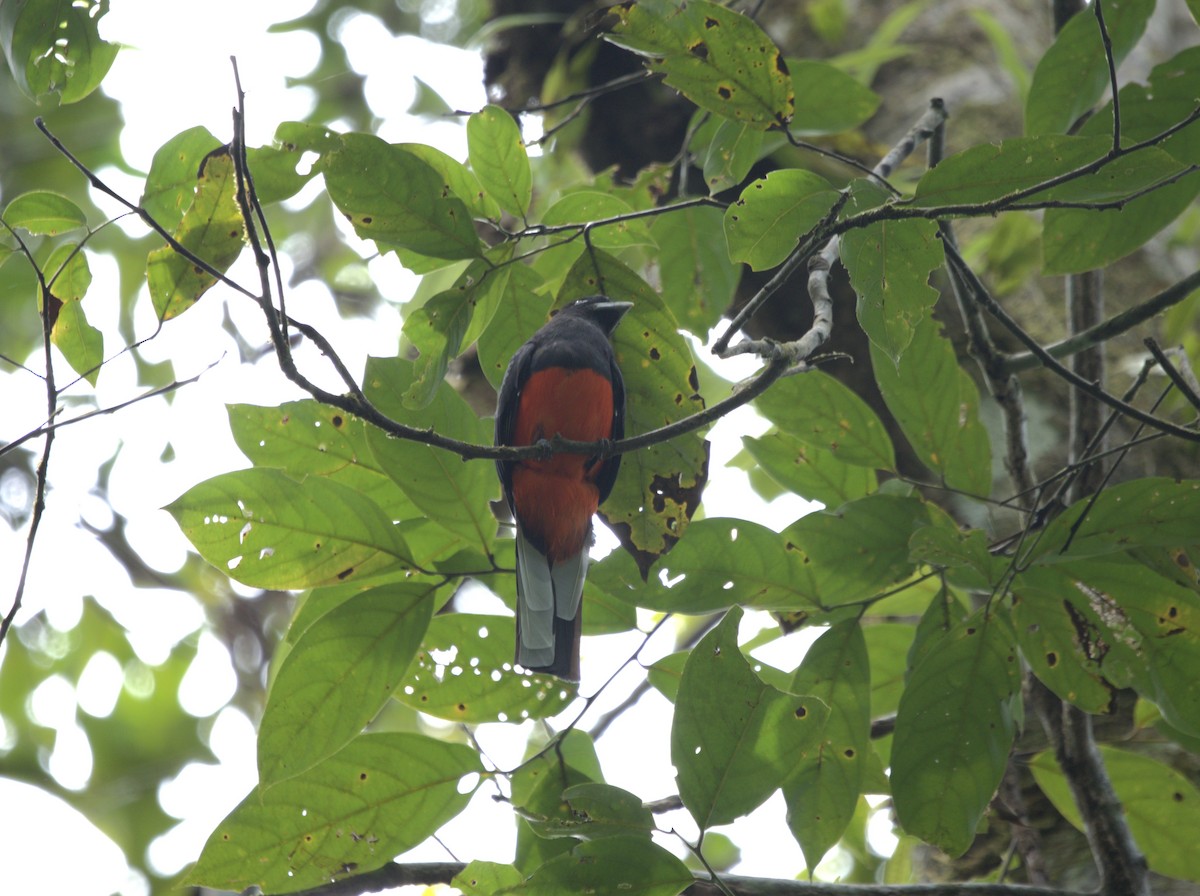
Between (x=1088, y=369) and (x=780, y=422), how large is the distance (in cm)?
104

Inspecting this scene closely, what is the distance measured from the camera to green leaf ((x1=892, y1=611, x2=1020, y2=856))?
84.1 inches

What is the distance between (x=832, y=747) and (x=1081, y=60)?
1766mm

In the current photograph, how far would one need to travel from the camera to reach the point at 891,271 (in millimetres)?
2062

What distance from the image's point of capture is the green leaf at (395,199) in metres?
2.17

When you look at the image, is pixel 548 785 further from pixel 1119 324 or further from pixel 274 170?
pixel 1119 324

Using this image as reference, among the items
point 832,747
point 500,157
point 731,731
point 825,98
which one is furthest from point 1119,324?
point 500,157

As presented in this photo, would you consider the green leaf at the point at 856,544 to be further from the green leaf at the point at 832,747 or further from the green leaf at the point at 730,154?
the green leaf at the point at 730,154

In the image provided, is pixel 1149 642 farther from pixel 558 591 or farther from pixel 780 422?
pixel 558 591

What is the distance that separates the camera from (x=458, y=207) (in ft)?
7.39

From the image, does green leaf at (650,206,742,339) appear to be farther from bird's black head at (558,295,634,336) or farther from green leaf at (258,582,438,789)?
green leaf at (258,582,438,789)

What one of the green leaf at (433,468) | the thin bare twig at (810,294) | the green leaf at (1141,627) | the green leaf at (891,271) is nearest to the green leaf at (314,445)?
the green leaf at (433,468)

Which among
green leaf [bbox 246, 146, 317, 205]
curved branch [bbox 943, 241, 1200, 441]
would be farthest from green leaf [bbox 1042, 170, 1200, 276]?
green leaf [bbox 246, 146, 317, 205]

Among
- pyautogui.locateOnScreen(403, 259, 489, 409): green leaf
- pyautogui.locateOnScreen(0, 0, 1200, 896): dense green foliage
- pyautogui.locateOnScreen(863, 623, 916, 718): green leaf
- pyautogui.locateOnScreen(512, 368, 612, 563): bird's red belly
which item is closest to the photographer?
pyautogui.locateOnScreen(0, 0, 1200, 896): dense green foliage

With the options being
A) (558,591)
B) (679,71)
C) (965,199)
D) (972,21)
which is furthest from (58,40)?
(972,21)
